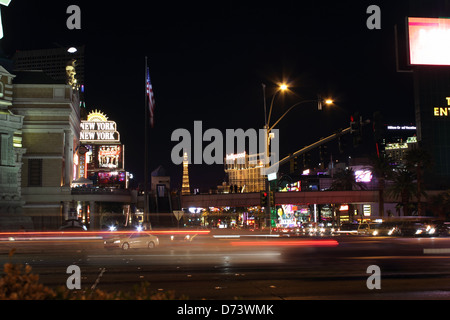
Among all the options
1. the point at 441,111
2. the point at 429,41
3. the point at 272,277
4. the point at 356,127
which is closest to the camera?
the point at 272,277

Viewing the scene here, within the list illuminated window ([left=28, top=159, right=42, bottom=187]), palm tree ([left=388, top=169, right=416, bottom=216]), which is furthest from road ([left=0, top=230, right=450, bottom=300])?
palm tree ([left=388, top=169, right=416, bottom=216])

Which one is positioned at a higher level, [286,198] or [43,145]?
[43,145]

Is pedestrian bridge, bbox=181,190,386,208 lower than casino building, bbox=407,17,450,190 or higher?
lower

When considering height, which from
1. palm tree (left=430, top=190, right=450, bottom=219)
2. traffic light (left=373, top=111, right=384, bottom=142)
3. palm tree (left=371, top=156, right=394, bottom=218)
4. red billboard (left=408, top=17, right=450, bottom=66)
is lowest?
palm tree (left=430, top=190, right=450, bottom=219)

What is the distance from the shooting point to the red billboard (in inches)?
4075

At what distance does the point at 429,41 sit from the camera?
10525 centimetres

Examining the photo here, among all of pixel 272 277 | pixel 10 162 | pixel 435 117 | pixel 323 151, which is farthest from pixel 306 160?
pixel 435 117

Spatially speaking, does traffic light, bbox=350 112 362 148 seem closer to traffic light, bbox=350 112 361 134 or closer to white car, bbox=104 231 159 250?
traffic light, bbox=350 112 361 134

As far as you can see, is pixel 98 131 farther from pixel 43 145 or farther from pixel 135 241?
pixel 135 241

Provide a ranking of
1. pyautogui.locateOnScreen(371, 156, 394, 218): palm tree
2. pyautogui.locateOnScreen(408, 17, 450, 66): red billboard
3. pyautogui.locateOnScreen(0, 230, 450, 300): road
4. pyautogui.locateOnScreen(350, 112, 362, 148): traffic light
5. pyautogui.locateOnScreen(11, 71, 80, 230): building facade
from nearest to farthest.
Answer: pyautogui.locateOnScreen(0, 230, 450, 300): road
pyautogui.locateOnScreen(350, 112, 362, 148): traffic light
pyautogui.locateOnScreen(11, 71, 80, 230): building facade
pyautogui.locateOnScreen(371, 156, 394, 218): palm tree
pyautogui.locateOnScreen(408, 17, 450, 66): red billboard

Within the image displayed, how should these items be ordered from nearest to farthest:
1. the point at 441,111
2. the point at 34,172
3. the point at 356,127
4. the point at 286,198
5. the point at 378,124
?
the point at 378,124
the point at 356,127
the point at 34,172
the point at 286,198
the point at 441,111

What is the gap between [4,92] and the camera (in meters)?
63.5
